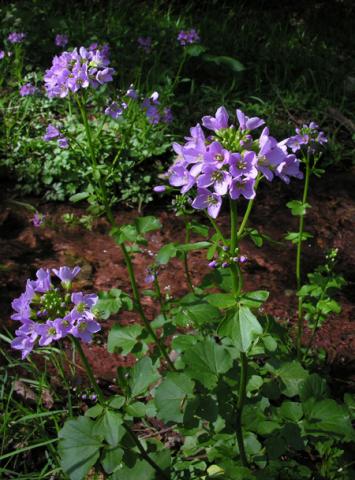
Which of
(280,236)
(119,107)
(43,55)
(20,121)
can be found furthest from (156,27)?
Answer: (119,107)

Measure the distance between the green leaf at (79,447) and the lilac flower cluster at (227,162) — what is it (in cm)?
66

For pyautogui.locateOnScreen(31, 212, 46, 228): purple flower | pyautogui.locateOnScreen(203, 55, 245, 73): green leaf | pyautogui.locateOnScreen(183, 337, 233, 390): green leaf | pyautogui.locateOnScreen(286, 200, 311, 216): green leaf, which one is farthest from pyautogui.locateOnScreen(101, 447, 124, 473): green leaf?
pyautogui.locateOnScreen(203, 55, 245, 73): green leaf

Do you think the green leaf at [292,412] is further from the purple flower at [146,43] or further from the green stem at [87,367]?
the purple flower at [146,43]

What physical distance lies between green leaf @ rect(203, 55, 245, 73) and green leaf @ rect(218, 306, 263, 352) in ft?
12.3

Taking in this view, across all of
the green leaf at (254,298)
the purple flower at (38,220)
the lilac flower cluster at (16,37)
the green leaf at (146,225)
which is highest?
the green leaf at (254,298)

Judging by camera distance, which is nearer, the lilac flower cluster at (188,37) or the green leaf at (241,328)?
the green leaf at (241,328)

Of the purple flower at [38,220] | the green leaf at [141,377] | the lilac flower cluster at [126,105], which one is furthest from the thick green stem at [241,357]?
the purple flower at [38,220]

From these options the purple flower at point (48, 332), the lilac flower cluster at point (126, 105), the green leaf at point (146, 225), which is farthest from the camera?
the lilac flower cluster at point (126, 105)

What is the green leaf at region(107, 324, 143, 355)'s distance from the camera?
5.65ft

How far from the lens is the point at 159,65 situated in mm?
4699

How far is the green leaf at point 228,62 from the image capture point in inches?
184

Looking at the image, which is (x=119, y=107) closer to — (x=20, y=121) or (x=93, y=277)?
(x=93, y=277)

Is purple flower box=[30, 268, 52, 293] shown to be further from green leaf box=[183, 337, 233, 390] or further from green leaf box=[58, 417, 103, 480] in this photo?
green leaf box=[183, 337, 233, 390]

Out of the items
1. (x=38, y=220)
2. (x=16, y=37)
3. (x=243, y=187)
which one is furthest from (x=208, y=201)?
(x=16, y=37)
